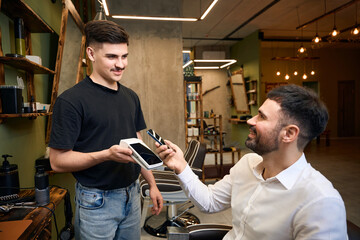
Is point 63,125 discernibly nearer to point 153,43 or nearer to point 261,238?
point 261,238

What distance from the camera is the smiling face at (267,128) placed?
1169mm

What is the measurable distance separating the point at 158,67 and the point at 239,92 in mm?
5054

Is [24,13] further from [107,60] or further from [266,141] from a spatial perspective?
[266,141]

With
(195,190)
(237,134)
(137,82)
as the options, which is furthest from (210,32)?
(195,190)

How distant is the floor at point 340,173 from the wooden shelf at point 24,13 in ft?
7.73

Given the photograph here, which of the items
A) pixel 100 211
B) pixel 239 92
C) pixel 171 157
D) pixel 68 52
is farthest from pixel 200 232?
pixel 239 92

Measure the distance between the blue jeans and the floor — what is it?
1623 millimetres

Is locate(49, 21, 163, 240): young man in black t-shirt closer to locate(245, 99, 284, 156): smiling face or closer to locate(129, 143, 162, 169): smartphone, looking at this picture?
locate(129, 143, 162, 169): smartphone

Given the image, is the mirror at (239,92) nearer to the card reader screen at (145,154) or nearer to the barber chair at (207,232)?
the barber chair at (207,232)

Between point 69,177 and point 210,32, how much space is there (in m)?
6.77

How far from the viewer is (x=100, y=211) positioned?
1307 millimetres

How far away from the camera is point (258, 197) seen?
120cm

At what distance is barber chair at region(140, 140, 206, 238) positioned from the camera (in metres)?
2.58

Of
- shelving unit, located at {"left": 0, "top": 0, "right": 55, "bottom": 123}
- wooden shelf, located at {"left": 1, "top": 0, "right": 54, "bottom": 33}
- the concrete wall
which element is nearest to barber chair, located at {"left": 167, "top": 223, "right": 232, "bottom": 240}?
shelving unit, located at {"left": 0, "top": 0, "right": 55, "bottom": 123}
